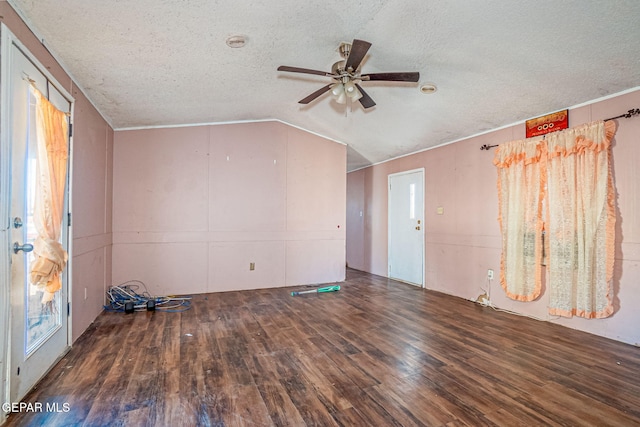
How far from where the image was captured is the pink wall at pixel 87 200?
2.96 metres

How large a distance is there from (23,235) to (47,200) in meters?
0.37

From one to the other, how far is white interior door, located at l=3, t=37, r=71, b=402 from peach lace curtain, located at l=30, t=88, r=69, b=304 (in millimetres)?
49

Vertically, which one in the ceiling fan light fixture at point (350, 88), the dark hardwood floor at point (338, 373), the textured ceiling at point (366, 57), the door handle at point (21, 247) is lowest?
the dark hardwood floor at point (338, 373)

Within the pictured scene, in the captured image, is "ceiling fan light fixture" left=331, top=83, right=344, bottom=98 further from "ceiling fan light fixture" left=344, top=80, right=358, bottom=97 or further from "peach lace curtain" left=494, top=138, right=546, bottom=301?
"peach lace curtain" left=494, top=138, right=546, bottom=301

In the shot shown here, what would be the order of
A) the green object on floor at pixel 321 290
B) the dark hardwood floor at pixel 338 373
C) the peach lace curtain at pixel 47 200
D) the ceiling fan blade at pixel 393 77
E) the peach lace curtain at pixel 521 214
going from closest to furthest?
the dark hardwood floor at pixel 338 373, the peach lace curtain at pixel 47 200, the ceiling fan blade at pixel 393 77, the peach lace curtain at pixel 521 214, the green object on floor at pixel 321 290

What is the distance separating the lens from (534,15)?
224 centimetres

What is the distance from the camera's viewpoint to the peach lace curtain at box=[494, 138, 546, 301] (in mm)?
3736

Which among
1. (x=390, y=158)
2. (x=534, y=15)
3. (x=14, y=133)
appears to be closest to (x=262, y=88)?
(x=14, y=133)

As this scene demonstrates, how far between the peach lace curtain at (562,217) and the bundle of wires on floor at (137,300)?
4.36 m

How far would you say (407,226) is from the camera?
233 inches

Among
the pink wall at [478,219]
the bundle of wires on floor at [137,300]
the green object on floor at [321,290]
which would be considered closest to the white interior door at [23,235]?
the bundle of wires on floor at [137,300]

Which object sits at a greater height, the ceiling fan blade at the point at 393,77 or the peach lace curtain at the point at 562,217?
the ceiling fan blade at the point at 393,77

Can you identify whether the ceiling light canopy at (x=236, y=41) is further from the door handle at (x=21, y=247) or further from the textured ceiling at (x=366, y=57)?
the door handle at (x=21, y=247)

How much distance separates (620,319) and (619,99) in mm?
2166
